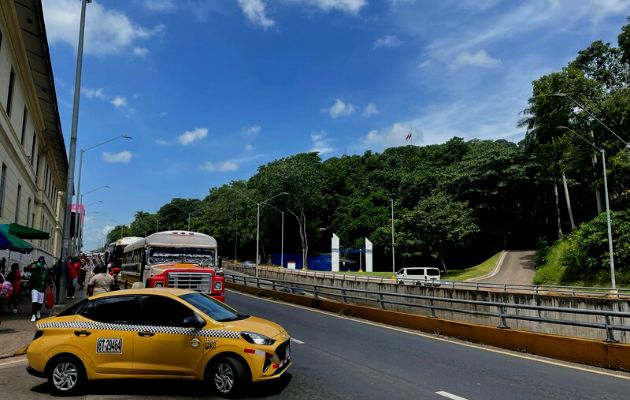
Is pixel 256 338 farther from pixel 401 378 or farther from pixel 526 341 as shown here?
pixel 526 341

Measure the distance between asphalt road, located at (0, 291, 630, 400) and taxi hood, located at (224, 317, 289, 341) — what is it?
0.88 metres

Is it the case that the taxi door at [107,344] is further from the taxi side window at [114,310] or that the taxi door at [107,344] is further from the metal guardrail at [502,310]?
the metal guardrail at [502,310]

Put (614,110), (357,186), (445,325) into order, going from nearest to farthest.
Answer: 1. (445,325)
2. (614,110)
3. (357,186)

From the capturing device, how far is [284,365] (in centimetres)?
770

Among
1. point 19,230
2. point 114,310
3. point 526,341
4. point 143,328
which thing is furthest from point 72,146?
point 526,341

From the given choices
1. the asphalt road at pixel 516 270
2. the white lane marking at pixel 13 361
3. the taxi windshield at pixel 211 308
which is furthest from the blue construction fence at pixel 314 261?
the taxi windshield at pixel 211 308

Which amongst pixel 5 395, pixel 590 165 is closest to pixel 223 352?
pixel 5 395

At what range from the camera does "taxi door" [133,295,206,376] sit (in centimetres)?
739

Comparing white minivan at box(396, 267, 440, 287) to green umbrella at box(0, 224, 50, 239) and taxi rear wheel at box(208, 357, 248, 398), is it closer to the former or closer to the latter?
green umbrella at box(0, 224, 50, 239)

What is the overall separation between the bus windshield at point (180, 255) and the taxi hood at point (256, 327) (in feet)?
35.2

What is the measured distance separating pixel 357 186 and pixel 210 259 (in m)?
75.7

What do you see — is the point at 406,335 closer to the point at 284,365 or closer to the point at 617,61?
the point at 284,365

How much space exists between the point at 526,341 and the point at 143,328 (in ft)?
28.9

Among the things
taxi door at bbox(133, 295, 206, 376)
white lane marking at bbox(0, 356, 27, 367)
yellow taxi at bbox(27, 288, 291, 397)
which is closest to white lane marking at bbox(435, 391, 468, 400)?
yellow taxi at bbox(27, 288, 291, 397)
